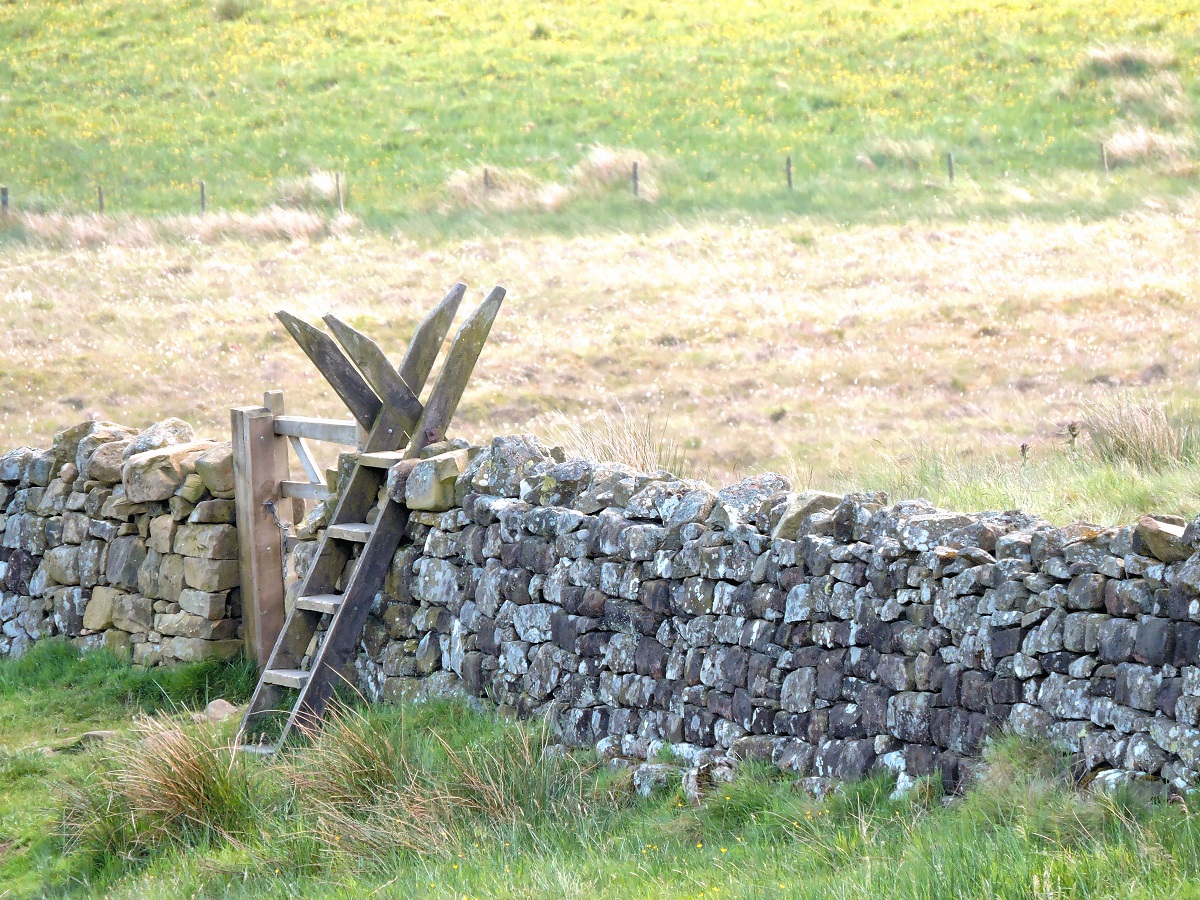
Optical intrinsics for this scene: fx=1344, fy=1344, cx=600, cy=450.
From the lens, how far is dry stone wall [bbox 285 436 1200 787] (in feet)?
15.5

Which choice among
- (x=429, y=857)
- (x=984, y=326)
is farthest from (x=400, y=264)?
(x=429, y=857)

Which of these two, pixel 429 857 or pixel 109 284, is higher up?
pixel 109 284

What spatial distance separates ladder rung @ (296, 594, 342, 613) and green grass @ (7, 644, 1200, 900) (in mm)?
835

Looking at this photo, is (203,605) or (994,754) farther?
(203,605)

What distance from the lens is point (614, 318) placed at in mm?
20438

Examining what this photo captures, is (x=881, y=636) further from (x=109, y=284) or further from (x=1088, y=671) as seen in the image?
(x=109, y=284)

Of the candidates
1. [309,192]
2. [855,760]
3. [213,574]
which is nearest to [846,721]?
[855,760]

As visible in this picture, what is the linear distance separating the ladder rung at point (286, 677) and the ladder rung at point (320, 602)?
0.38 m

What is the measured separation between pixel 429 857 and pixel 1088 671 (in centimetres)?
A: 269

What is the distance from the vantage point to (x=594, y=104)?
1347 inches

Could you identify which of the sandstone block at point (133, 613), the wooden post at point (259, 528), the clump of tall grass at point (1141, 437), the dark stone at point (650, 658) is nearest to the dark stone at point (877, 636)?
the dark stone at point (650, 658)

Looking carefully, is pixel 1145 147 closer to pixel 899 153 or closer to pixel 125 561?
pixel 899 153

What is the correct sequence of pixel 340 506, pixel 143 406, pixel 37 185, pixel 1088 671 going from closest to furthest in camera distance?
1. pixel 1088 671
2. pixel 340 506
3. pixel 143 406
4. pixel 37 185

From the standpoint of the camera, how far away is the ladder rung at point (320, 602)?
7.92m
